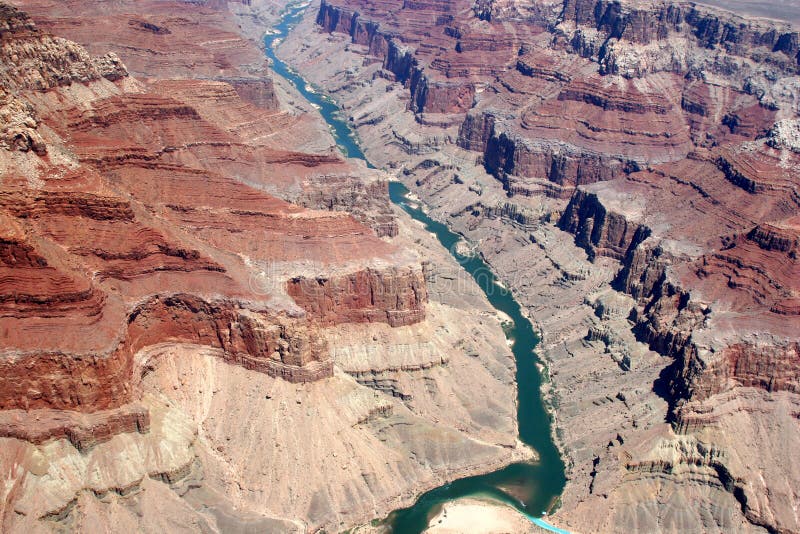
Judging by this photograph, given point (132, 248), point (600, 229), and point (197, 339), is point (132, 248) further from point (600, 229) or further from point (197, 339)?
point (600, 229)

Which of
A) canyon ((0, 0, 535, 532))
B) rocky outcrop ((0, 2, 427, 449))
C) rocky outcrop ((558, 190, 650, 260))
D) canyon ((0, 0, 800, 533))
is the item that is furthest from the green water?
rocky outcrop ((0, 2, 427, 449))

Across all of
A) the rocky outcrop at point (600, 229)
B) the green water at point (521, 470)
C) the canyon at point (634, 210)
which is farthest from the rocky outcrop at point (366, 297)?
the rocky outcrop at point (600, 229)

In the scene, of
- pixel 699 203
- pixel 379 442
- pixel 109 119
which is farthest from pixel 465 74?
pixel 379 442

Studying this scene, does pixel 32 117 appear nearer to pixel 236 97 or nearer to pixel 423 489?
pixel 423 489

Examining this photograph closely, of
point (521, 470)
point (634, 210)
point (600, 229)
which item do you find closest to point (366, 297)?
point (521, 470)

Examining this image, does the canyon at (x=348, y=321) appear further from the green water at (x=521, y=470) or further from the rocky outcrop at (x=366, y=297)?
the green water at (x=521, y=470)

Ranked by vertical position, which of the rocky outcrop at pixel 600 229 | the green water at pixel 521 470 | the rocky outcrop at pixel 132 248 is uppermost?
the rocky outcrop at pixel 132 248

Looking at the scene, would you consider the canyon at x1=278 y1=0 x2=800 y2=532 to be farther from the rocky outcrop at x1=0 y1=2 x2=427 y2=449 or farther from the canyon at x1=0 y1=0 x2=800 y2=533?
the rocky outcrop at x1=0 y1=2 x2=427 y2=449
